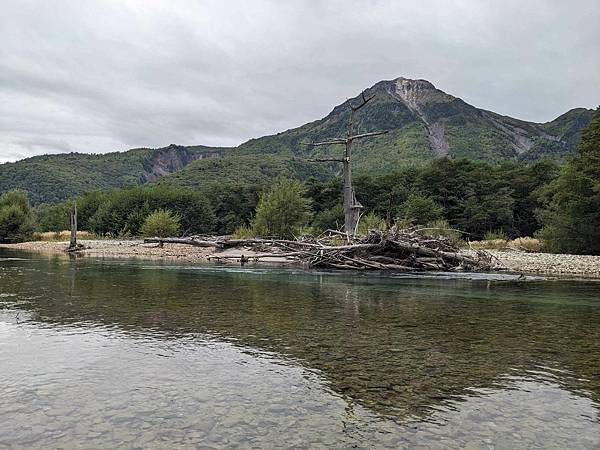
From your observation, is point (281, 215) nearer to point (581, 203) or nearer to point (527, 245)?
point (527, 245)

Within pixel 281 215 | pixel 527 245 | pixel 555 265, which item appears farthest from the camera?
pixel 281 215

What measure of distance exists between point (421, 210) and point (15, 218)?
178 ft

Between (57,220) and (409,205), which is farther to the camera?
(57,220)

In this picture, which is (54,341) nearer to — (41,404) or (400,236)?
(41,404)


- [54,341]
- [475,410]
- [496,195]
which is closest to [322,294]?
[54,341]

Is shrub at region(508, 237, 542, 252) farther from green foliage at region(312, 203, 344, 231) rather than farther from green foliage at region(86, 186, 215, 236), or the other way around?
green foliage at region(86, 186, 215, 236)

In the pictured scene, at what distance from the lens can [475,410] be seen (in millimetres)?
5512

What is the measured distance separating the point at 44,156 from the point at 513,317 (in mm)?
194795

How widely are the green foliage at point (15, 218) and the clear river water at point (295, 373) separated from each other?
5930 centimetres

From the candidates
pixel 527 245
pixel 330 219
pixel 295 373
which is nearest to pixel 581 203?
pixel 527 245

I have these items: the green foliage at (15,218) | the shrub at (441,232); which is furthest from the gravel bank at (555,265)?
the green foliage at (15,218)

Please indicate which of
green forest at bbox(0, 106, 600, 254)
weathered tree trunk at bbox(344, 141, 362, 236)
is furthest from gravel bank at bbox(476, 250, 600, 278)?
weathered tree trunk at bbox(344, 141, 362, 236)

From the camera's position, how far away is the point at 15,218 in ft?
214

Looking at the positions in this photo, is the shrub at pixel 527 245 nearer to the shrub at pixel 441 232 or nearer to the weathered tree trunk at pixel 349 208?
the shrub at pixel 441 232
